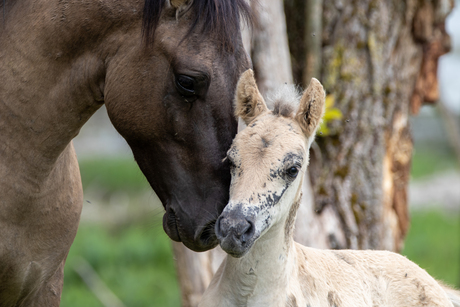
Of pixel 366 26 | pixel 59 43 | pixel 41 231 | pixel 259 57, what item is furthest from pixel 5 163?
pixel 366 26

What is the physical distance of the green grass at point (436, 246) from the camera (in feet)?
28.2

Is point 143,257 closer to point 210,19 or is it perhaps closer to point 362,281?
point 362,281

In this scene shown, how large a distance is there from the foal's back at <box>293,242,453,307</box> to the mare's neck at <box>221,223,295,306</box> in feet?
0.68

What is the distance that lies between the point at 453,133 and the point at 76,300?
217 inches

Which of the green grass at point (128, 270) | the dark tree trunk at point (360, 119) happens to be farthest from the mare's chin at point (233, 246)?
the green grass at point (128, 270)

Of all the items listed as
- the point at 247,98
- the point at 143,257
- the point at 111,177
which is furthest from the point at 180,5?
the point at 111,177

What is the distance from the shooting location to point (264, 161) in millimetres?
2369

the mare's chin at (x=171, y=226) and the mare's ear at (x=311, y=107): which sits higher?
the mare's ear at (x=311, y=107)

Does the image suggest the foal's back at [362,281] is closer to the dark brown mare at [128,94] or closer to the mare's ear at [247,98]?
the dark brown mare at [128,94]

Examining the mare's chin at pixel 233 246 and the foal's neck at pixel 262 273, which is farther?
the foal's neck at pixel 262 273

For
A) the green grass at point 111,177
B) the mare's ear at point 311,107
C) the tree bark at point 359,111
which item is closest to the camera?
the mare's ear at point 311,107

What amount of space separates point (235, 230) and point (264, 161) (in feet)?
1.25

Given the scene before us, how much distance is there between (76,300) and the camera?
7.27m

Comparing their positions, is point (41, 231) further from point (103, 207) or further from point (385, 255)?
point (103, 207)
